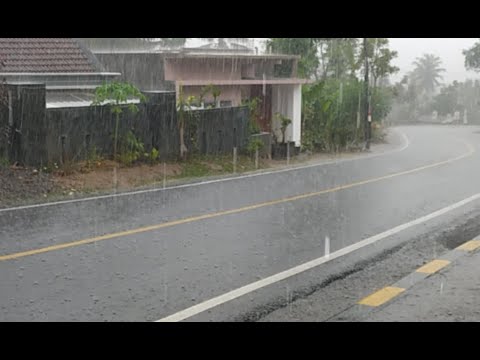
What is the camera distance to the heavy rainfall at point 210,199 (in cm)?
654

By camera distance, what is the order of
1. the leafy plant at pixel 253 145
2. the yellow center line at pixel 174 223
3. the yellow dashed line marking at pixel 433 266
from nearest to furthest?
the yellow dashed line marking at pixel 433 266, the yellow center line at pixel 174 223, the leafy plant at pixel 253 145

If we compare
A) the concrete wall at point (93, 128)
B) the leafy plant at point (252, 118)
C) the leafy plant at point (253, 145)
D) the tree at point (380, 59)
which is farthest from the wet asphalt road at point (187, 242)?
the tree at point (380, 59)

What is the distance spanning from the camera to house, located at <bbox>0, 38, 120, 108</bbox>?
1827 cm

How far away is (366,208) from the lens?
12500 mm

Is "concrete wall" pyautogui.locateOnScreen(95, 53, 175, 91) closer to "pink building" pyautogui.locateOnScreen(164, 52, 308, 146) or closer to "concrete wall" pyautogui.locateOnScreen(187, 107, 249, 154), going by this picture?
"pink building" pyautogui.locateOnScreen(164, 52, 308, 146)

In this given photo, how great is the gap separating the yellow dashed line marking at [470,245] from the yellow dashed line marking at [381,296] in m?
2.45

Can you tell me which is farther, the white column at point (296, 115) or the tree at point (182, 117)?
the white column at point (296, 115)

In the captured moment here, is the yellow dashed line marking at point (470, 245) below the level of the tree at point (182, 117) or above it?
below

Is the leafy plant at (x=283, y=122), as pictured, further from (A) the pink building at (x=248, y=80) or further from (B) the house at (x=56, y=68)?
(B) the house at (x=56, y=68)

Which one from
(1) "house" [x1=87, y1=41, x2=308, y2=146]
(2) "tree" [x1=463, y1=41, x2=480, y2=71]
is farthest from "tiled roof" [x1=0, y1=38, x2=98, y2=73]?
(2) "tree" [x1=463, y1=41, x2=480, y2=71]
